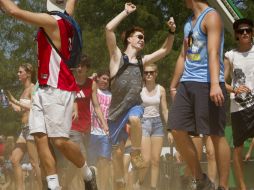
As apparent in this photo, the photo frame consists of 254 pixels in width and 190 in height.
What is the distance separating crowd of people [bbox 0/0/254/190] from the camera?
6.35 metres

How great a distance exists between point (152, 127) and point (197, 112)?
3734 mm

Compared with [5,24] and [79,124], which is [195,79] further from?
[5,24]

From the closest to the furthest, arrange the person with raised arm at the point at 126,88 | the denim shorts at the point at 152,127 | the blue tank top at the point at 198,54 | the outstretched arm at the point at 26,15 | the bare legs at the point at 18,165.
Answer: the outstretched arm at the point at 26,15 → the blue tank top at the point at 198,54 → the person with raised arm at the point at 126,88 → the bare legs at the point at 18,165 → the denim shorts at the point at 152,127

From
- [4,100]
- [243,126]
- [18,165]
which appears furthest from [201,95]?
[4,100]

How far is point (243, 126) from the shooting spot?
7.88m

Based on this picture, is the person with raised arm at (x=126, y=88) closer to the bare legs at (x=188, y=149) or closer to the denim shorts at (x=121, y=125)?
the denim shorts at (x=121, y=125)

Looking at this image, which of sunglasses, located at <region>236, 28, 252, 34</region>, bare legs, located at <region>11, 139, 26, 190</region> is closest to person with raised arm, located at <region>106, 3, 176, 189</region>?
sunglasses, located at <region>236, 28, 252, 34</region>

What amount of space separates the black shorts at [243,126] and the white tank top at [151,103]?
248cm

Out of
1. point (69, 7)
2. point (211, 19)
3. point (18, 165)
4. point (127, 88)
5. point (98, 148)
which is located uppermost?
point (69, 7)

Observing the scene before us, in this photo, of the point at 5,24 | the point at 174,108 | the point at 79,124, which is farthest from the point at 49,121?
the point at 5,24

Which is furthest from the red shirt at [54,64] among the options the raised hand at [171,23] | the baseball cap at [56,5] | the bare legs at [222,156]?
the raised hand at [171,23]

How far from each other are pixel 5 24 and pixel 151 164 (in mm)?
14653

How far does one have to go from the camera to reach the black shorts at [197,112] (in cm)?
647

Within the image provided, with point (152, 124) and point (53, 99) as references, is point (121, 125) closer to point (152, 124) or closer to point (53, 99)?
point (152, 124)
